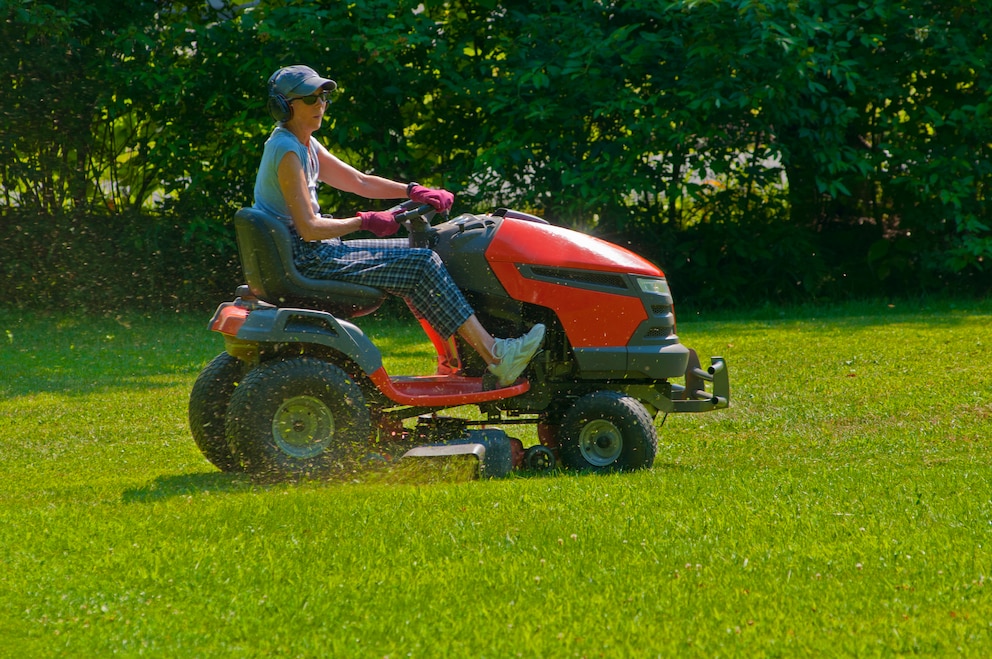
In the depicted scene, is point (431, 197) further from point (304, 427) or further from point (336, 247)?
point (304, 427)

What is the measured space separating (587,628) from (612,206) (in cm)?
1014

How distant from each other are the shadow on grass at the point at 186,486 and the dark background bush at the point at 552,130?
25.2ft

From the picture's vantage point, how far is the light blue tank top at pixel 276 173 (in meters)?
Answer: 5.77

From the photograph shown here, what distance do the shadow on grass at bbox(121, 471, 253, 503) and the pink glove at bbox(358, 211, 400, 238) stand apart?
1.23 m

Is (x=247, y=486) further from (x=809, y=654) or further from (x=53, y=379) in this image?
(x=53, y=379)

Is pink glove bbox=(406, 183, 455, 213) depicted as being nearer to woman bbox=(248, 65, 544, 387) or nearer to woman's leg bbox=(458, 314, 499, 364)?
woman bbox=(248, 65, 544, 387)

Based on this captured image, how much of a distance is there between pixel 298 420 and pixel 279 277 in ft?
2.04

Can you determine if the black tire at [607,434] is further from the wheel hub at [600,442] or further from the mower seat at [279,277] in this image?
the mower seat at [279,277]

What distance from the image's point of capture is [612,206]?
13648 mm

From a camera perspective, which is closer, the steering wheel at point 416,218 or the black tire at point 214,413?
the steering wheel at point 416,218

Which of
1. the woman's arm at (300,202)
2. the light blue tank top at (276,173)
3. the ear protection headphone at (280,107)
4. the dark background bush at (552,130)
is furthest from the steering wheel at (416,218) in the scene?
the dark background bush at (552,130)

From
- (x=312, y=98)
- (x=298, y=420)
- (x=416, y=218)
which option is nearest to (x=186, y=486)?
(x=298, y=420)

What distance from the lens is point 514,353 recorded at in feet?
19.5

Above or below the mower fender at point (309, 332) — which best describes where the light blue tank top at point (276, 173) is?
above
